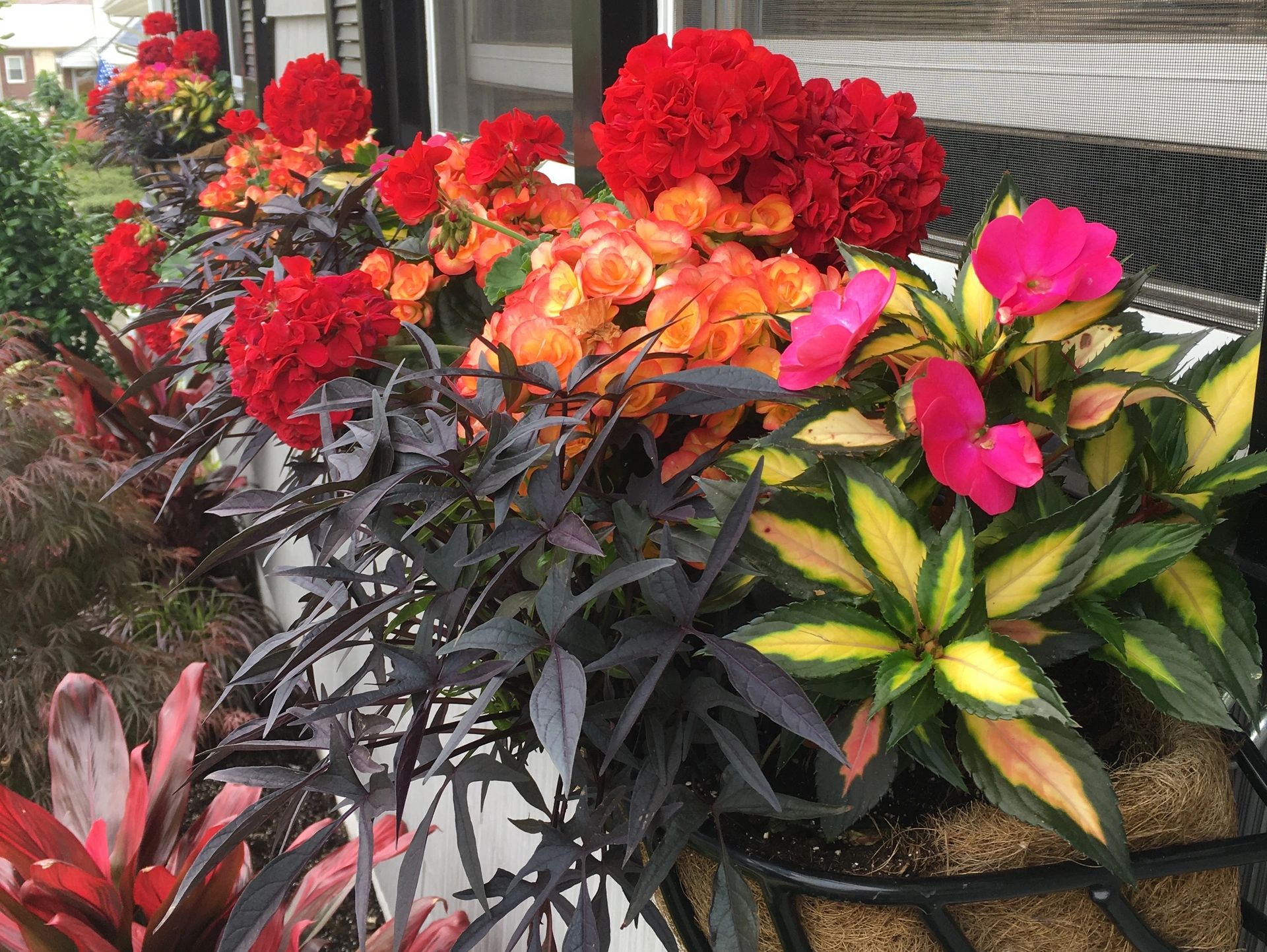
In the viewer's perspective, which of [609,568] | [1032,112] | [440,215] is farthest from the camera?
[440,215]

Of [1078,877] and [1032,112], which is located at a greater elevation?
[1032,112]

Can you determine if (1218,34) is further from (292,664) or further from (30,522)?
(30,522)

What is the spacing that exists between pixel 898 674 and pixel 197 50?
15.8 feet

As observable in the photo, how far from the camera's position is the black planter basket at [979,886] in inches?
20.2

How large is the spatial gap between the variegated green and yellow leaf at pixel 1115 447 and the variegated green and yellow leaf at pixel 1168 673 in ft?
0.31

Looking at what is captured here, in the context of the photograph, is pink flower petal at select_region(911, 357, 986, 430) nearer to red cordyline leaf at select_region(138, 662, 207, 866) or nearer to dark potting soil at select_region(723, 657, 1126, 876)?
dark potting soil at select_region(723, 657, 1126, 876)

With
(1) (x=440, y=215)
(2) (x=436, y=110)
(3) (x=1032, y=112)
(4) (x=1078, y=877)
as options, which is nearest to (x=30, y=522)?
(2) (x=436, y=110)

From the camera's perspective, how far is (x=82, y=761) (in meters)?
1.61

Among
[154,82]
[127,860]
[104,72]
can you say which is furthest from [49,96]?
[127,860]

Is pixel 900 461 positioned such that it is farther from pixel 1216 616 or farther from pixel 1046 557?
pixel 1216 616

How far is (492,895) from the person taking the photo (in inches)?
26.3

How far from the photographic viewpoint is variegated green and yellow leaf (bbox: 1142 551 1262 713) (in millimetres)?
570

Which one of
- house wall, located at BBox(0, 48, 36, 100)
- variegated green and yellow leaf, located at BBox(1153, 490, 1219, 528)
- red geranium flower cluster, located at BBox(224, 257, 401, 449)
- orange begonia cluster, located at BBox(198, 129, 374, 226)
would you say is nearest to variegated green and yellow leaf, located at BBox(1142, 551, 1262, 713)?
variegated green and yellow leaf, located at BBox(1153, 490, 1219, 528)

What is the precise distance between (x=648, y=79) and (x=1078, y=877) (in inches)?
23.7
